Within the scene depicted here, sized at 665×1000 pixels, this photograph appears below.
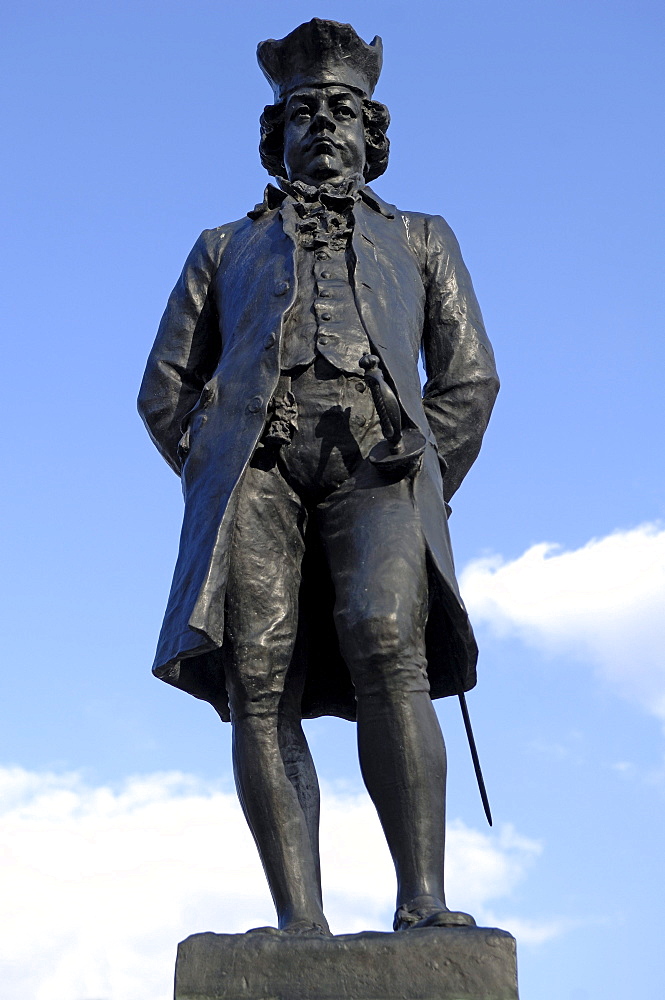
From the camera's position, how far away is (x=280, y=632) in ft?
22.5

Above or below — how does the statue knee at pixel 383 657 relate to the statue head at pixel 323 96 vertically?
below

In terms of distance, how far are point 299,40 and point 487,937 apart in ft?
15.4

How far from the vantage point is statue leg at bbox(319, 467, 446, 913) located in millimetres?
6348

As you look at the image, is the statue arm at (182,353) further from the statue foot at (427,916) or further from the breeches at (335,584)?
the statue foot at (427,916)

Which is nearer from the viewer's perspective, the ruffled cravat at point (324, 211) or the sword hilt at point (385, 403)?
the sword hilt at point (385, 403)

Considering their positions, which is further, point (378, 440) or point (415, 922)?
point (378, 440)

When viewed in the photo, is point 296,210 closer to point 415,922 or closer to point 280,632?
point 280,632

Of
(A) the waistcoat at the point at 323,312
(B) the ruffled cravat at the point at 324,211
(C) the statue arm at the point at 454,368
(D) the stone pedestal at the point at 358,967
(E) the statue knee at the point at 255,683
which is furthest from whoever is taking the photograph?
(B) the ruffled cravat at the point at 324,211

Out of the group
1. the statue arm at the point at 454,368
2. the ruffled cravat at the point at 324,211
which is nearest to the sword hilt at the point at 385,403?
the statue arm at the point at 454,368

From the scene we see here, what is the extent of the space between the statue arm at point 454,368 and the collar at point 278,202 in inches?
11.4

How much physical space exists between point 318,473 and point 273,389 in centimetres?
42

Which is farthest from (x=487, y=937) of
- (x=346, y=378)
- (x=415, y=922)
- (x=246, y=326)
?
(x=246, y=326)

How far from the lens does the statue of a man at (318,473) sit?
21.4ft

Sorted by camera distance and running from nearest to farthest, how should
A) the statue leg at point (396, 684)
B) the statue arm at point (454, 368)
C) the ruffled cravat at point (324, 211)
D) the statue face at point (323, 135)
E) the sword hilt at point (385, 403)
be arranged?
the statue leg at point (396, 684), the sword hilt at point (385, 403), the statue arm at point (454, 368), the ruffled cravat at point (324, 211), the statue face at point (323, 135)
